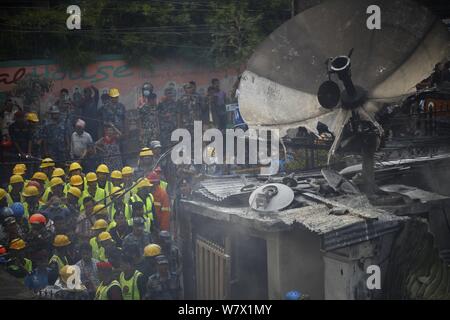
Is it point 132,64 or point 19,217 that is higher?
point 132,64

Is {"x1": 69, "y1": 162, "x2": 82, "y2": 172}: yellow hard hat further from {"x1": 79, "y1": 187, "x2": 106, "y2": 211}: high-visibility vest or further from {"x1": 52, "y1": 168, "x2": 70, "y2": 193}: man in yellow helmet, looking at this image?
{"x1": 79, "y1": 187, "x2": 106, "y2": 211}: high-visibility vest

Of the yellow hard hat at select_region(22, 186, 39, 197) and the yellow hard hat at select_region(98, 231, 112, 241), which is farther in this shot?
the yellow hard hat at select_region(22, 186, 39, 197)

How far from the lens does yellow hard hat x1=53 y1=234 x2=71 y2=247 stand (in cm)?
776

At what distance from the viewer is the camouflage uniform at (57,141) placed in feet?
33.0

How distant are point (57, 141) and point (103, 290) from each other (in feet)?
12.6

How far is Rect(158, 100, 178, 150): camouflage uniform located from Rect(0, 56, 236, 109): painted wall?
86 cm

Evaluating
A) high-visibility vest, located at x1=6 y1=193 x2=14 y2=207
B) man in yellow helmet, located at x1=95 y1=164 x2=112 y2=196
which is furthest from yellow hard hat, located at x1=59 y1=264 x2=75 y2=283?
high-visibility vest, located at x1=6 y1=193 x2=14 y2=207

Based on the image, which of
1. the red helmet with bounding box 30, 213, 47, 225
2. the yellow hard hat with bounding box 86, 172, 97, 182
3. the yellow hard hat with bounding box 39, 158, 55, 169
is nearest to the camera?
the red helmet with bounding box 30, 213, 47, 225

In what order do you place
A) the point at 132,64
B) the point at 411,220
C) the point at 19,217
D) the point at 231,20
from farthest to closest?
the point at 132,64 < the point at 231,20 < the point at 19,217 < the point at 411,220

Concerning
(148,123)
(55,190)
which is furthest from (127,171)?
(55,190)

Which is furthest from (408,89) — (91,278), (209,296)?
(91,278)

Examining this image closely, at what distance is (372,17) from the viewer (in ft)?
23.6

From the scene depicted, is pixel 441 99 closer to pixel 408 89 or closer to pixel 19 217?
pixel 408 89

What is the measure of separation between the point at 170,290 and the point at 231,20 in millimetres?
5135
